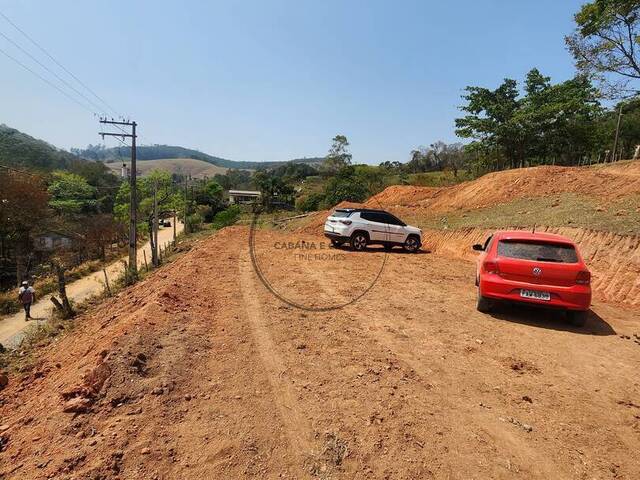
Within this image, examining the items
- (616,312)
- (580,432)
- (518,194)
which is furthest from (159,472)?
(518,194)

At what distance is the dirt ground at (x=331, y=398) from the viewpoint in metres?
3.19

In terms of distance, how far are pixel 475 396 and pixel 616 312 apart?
612cm

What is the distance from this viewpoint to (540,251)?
703 centimetres

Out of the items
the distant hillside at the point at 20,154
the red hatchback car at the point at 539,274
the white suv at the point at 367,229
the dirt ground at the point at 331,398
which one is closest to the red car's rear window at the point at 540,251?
the red hatchback car at the point at 539,274

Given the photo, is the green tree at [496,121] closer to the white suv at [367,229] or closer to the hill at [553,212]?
the hill at [553,212]

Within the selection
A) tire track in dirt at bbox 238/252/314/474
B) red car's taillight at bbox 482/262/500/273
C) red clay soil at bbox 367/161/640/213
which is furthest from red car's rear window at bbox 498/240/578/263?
red clay soil at bbox 367/161/640/213

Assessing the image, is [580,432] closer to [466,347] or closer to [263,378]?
[466,347]

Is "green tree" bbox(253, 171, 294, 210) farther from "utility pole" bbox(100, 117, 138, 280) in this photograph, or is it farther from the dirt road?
"utility pole" bbox(100, 117, 138, 280)

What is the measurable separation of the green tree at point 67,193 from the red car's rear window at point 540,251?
52.1 metres

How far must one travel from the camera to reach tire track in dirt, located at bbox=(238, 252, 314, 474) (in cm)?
342

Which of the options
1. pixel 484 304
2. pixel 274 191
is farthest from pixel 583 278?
pixel 274 191

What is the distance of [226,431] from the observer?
354cm

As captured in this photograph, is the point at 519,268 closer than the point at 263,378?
No

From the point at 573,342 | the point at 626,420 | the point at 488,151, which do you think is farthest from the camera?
the point at 488,151
